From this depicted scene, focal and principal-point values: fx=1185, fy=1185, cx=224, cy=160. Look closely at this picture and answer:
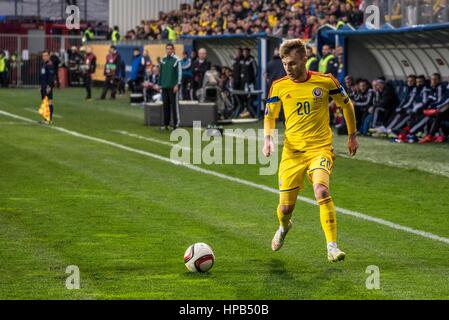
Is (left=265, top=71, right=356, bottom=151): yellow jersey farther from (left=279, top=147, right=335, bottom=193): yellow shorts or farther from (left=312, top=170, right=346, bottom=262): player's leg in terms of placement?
(left=312, top=170, right=346, bottom=262): player's leg

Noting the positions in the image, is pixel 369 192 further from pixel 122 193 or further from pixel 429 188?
pixel 122 193

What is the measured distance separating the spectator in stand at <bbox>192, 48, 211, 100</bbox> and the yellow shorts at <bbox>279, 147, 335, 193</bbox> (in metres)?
23.0

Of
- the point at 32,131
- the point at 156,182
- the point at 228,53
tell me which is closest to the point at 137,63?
the point at 228,53

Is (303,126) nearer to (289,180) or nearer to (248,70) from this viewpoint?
(289,180)

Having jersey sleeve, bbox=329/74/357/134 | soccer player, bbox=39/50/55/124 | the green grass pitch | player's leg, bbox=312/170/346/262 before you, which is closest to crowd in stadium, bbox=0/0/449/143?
the green grass pitch

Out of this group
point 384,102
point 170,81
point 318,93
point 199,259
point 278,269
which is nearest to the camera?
point 199,259

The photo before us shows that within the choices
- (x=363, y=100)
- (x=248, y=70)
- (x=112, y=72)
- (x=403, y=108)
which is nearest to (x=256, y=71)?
(x=248, y=70)

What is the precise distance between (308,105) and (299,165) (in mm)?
559

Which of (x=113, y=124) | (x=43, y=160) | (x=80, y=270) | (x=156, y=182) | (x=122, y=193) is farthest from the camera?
(x=113, y=124)

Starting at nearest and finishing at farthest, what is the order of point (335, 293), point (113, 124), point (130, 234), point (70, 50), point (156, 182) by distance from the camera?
point (335, 293) → point (130, 234) → point (156, 182) → point (113, 124) → point (70, 50)

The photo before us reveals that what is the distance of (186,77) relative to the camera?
35.7m

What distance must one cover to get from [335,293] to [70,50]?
46.3m

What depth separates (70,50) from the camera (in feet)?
179

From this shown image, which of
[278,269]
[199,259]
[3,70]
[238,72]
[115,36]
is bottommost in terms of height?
[278,269]
